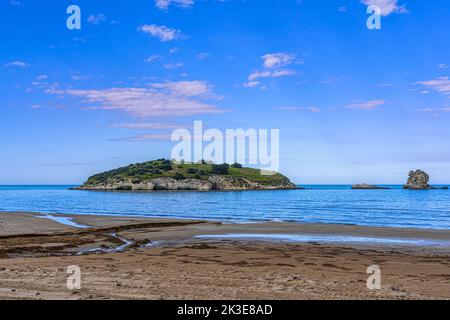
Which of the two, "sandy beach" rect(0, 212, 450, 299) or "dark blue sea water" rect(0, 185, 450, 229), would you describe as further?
"dark blue sea water" rect(0, 185, 450, 229)

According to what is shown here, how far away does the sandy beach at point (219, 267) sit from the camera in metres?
11.7

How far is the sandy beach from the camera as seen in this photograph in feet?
38.5

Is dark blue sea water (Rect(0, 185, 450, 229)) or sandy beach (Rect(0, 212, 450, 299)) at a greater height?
sandy beach (Rect(0, 212, 450, 299))

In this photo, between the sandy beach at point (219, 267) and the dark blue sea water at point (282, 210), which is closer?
the sandy beach at point (219, 267)

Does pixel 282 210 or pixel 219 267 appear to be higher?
pixel 219 267

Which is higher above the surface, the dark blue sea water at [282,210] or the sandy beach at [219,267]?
the sandy beach at [219,267]

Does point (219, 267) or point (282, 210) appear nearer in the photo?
point (219, 267)

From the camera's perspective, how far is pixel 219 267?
54.2 ft
